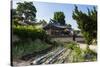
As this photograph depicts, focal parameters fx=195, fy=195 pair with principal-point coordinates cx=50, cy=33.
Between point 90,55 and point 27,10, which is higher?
point 27,10

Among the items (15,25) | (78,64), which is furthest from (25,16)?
(78,64)

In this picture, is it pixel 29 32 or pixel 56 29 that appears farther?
A: pixel 56 29

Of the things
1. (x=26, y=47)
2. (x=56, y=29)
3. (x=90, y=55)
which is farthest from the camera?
(x=90, y=55)

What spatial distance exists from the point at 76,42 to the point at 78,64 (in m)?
0.25

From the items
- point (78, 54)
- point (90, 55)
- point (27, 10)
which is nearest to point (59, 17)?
point (27, 10)

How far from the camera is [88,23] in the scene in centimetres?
228

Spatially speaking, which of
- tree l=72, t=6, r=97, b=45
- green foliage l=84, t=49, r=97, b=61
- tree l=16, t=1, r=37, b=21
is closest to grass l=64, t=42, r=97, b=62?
green foliage l=84, t=49, r=97, b=61

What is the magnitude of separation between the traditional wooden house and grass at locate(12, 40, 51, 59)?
0.15 meters

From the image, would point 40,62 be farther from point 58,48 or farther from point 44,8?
point 44,8

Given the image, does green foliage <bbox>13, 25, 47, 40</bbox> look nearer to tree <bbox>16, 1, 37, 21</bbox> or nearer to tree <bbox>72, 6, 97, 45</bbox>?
tree <bbox>16, 1, 37, 21</bbox>

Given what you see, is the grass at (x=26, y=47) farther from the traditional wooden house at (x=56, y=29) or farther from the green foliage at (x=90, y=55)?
the green foliage at (x=90, y=55)

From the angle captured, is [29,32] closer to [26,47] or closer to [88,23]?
[26,47]

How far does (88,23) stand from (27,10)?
0.74 metres

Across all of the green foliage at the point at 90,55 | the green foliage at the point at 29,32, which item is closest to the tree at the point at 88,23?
the green foliage at the point at 90,55
